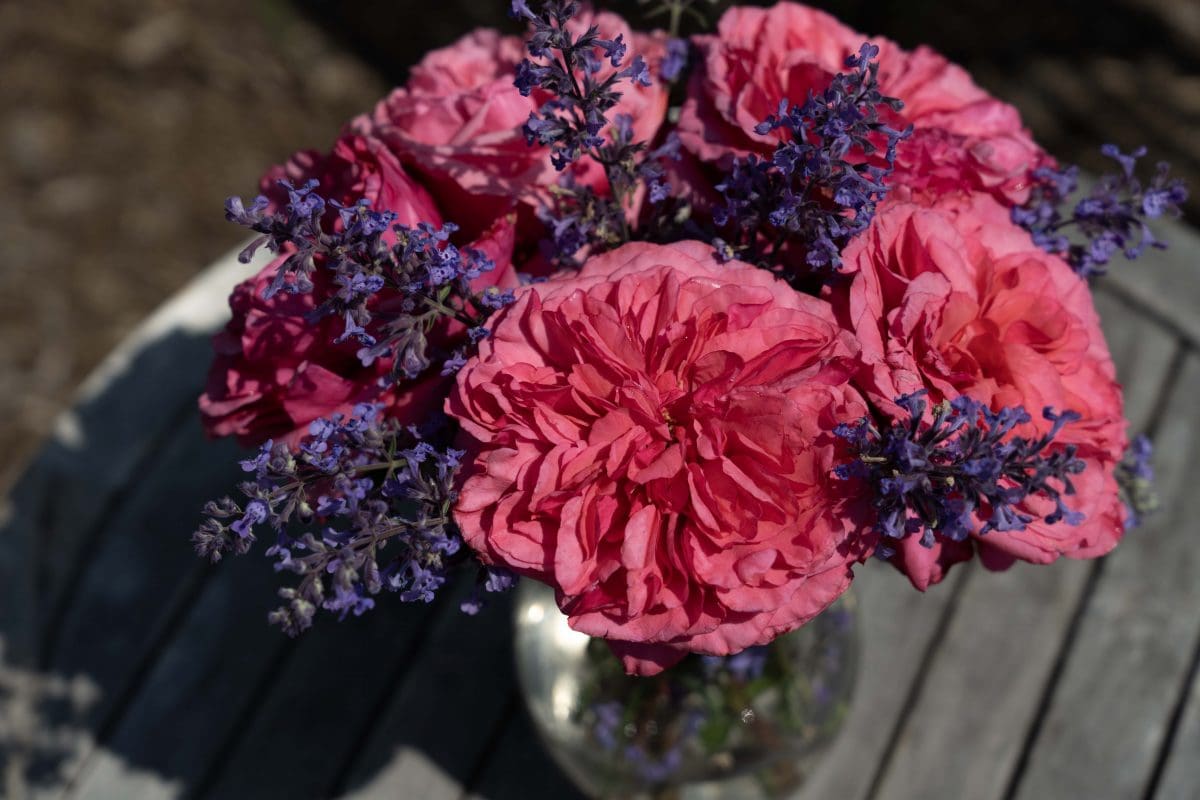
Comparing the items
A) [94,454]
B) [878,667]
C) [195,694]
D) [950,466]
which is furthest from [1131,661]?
[94,454]

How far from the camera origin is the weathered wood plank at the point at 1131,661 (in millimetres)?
1070

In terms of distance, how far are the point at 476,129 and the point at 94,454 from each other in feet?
2.67

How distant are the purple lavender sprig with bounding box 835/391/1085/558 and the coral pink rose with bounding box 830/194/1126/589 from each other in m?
0.03

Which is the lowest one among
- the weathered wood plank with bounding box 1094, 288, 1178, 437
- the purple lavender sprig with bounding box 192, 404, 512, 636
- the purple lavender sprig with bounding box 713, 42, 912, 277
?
the purple lavender sprig with bounding box 192, 404, 512, 636

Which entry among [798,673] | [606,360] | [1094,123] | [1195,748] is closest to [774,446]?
[606,360]

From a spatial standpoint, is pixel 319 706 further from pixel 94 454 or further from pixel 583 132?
pixel 583 132

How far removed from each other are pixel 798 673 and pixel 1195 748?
434mm

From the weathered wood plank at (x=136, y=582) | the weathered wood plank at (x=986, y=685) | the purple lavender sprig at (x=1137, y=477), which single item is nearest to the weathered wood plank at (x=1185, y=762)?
the weathered wood plank at (x=986, y=685)

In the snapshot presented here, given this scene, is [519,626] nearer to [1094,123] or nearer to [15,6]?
[1094,123]

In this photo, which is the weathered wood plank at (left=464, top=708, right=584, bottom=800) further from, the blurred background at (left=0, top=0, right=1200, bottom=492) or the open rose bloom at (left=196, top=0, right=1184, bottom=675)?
the blurred background at (left=0, top=0, right=1200, bottom=492)

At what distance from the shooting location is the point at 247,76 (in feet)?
7.57

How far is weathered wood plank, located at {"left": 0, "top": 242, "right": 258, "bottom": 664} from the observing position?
1.19 metres

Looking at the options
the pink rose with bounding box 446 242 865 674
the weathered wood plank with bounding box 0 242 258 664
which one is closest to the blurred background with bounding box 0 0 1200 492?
the weathered wood plank with bounding box 0 242 258 664

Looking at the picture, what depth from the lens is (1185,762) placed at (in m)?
1.06
